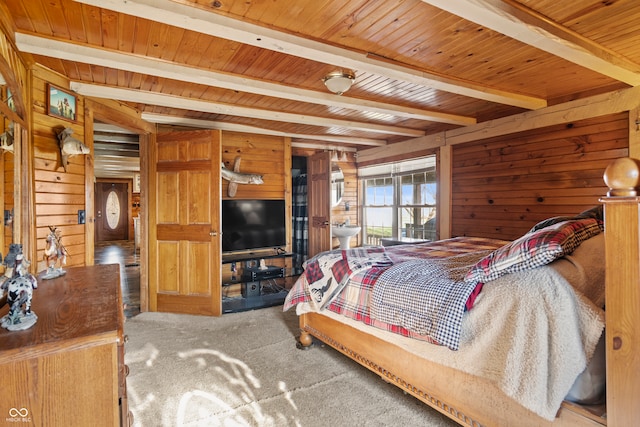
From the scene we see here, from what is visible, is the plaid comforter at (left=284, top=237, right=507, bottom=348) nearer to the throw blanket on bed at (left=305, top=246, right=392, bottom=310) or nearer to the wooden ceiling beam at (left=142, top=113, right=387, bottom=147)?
the throw blanket on bed at (left=305, top=246, right=392, bottom=310)

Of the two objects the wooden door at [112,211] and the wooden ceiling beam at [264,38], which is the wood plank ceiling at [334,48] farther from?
the wooden door at [112,211]

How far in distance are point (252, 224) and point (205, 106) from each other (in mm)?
1728

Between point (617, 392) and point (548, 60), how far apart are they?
2360 mm

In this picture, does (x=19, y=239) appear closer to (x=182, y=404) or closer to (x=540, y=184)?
(x=182, y=404)

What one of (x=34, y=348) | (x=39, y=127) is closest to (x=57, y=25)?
(x=39, y=127)

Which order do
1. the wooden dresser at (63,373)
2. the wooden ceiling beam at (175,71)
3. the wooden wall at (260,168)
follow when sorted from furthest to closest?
the wooden wall at (260,168) → the wooden ceiling beam at (175,71) → the wooden dresser at (63,373)

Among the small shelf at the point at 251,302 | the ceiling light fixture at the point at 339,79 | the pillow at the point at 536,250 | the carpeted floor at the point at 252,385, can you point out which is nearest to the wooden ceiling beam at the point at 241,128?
the ceiling light fixture at the point at 339,79

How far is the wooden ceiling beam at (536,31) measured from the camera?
5.44 ft

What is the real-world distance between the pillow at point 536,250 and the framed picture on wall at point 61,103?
10.4ft

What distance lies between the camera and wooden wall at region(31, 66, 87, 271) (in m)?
2.42

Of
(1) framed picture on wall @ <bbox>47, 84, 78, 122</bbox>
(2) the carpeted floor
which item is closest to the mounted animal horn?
(1) framed picture on wall @ <bbox>47, 84, 78, 122</bbox>

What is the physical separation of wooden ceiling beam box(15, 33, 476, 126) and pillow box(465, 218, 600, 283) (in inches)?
87.2

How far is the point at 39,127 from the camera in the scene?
245cm

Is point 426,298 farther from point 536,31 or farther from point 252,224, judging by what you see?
point 252,224
